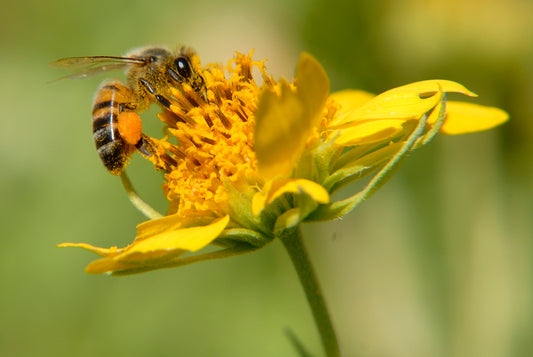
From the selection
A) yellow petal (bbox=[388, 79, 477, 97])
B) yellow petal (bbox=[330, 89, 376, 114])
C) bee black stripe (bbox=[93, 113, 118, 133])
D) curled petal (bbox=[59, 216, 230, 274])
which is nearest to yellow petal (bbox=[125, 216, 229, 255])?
curled petal (bbox=[59, 216, 230, 274])

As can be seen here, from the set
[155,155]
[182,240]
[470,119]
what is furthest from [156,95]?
[470,119]

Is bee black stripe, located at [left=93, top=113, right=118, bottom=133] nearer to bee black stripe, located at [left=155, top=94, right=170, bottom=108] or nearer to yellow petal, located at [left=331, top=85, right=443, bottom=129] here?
bee black stripe, located at [left=155, top=94, right=170, bottom=108]

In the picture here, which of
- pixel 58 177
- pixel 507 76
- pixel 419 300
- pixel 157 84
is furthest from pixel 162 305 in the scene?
pixel 507 76

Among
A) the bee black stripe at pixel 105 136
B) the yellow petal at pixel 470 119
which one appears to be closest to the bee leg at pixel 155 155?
the bee black stripe at pixel 105 136

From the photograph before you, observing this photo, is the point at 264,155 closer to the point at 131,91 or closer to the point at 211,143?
the point at 211,143

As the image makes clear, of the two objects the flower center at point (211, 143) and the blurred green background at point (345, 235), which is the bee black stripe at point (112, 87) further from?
the blurred green background at point (345, 235)

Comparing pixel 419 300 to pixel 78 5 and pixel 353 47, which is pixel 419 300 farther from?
pixel 78 5
